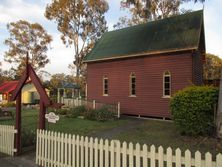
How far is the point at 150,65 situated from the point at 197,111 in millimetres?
8504

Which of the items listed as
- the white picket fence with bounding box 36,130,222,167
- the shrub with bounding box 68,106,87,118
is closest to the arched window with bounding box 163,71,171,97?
the shrub with bounding box 68,106,87,118

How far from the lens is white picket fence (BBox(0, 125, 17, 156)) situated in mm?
8388

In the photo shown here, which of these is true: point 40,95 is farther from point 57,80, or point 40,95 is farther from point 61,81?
point 57,80

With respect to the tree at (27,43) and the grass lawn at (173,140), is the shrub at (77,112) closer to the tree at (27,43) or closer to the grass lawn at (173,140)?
the grass lawn at (173,140)

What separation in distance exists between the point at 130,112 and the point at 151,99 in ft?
7.63

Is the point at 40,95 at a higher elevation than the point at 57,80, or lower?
lower

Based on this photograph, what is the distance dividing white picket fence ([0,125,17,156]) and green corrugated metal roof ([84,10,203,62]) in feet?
39.7

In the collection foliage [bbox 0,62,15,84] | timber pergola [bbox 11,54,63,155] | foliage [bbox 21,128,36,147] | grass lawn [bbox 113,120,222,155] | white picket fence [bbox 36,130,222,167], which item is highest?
foliage [bbox 0,62,15,84]

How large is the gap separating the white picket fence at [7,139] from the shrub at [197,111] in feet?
23.0

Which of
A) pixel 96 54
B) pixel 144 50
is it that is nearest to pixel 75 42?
pixel 96 54

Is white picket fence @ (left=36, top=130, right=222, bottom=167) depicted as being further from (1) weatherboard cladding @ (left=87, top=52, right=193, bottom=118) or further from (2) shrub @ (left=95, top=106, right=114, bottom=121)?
(1) weatherboard cladding @ (left=87, top=52, right=193, bottom=118)

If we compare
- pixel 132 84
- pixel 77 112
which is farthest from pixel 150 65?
pixel 77 112

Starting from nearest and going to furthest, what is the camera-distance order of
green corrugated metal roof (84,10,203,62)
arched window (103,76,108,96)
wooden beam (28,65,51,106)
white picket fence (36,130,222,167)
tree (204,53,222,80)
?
white picket fence (36,130,222,167) → wooden beam (28,65,51,106) → green corrugated metal roof (84,10,203,62) → arched window (103,76,108,96) → tree (204,53,222,80)

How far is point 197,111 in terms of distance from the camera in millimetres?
10688
